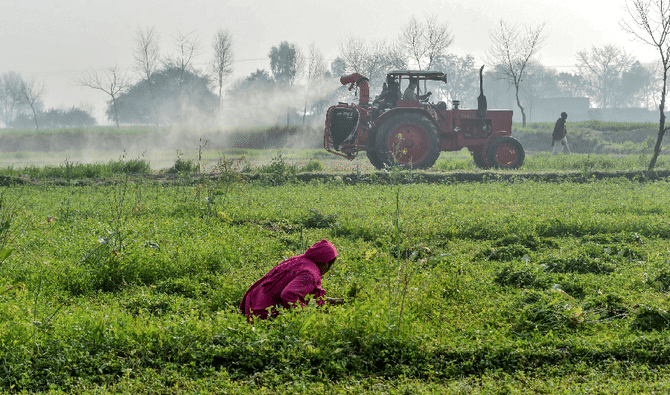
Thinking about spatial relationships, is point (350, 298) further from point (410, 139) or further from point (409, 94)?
point (409, 94)

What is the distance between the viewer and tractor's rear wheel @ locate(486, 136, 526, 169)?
1616 cm

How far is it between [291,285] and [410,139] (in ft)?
37.7

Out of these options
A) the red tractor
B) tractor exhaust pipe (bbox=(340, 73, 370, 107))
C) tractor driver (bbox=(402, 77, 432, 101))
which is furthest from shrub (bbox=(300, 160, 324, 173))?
tractor driver (bbox=(402, 77, 432, 101))

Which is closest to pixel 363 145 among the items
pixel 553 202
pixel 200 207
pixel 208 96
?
pixel 553 202

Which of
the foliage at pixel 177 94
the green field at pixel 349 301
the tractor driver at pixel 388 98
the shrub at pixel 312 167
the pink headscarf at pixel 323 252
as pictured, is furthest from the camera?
the foliage at pixel 177 94

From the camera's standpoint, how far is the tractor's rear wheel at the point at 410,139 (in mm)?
15148

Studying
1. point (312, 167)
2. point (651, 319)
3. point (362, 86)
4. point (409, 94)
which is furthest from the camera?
point (312, 167)

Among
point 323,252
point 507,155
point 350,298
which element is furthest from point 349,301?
point 507,155

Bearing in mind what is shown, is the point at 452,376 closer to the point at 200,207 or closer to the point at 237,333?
the point at 237,333

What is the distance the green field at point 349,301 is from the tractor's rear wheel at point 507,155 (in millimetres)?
6615

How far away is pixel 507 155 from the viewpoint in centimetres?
1633

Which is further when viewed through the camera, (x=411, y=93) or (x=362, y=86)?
(x=362, y=86)

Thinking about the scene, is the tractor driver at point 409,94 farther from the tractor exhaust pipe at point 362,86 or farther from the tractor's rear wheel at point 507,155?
the tractor's rear wheel at point 507,155

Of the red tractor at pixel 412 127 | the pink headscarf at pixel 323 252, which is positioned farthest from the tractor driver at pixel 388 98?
the pink headscarf at pixel 323 252
